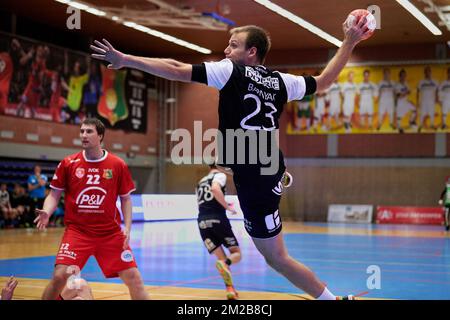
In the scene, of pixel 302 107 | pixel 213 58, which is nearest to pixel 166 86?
pixel 213 58

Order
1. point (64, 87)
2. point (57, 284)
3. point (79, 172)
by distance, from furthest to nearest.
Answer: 1. point (64, 87)
2. point (79, 172)
3. point (57, 284)

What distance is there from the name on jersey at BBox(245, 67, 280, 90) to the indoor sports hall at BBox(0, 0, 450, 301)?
4030mm

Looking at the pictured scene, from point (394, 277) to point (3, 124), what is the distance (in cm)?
1920

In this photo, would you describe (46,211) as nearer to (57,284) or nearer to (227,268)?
(57,284)

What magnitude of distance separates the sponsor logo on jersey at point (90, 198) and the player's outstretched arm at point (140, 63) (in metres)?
2.01

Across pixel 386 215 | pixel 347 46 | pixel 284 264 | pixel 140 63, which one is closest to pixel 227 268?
pixel 284 264

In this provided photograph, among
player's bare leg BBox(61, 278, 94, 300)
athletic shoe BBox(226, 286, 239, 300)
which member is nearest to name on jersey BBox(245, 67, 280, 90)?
player's bare leg BBox(61, 278, 94, 300)

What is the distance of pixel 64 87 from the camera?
94.7ft

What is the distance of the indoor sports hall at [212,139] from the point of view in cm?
1208

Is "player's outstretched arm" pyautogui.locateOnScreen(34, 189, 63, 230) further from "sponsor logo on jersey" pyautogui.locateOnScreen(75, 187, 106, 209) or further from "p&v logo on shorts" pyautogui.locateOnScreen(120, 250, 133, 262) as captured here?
"p&v logo on shorts" pyautogui.locateOnScreen(120, 250, 133, 262)

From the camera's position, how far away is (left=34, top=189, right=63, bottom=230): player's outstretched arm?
5.99m

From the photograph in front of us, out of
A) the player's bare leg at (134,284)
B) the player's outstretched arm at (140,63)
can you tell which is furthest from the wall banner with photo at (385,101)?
the player's outstretched arm at (140,63)

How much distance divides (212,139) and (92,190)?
6.64 meters

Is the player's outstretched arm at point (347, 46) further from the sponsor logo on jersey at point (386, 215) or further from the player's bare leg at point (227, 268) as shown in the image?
the sponsor logo on jersey at point (386, 215)
